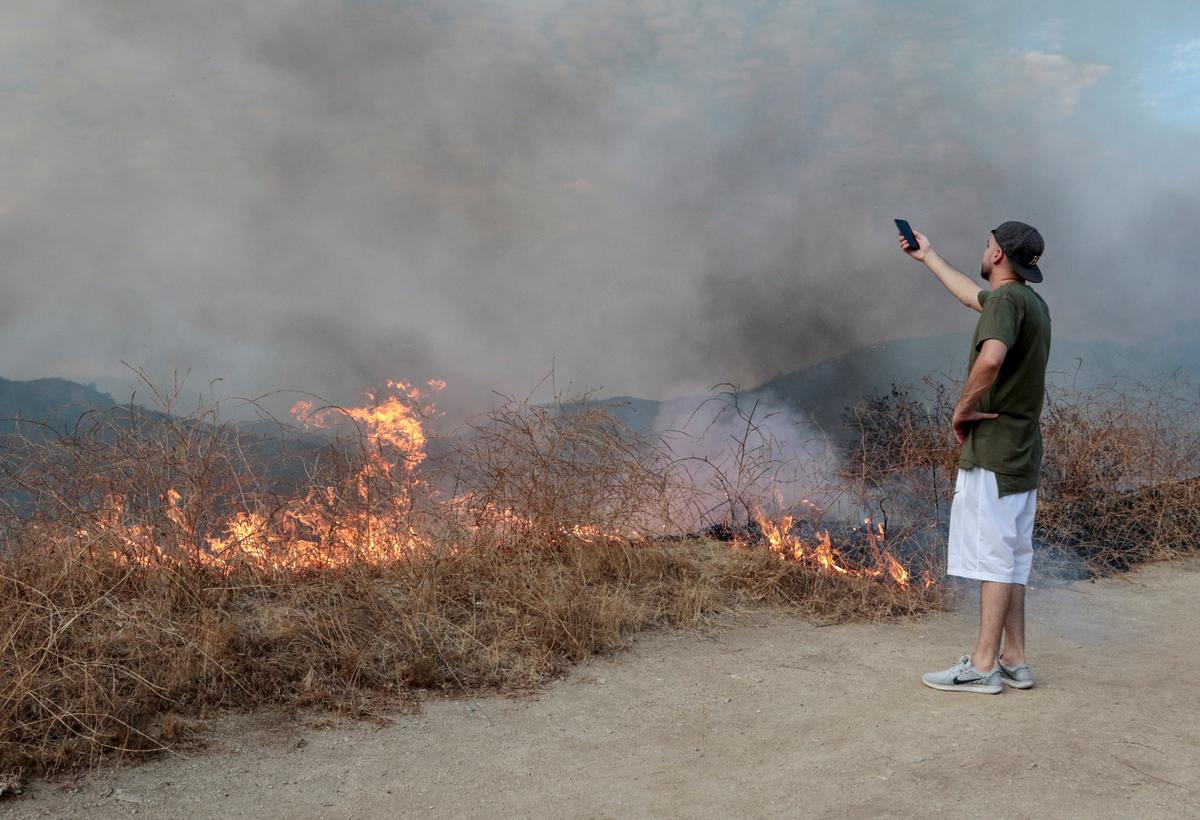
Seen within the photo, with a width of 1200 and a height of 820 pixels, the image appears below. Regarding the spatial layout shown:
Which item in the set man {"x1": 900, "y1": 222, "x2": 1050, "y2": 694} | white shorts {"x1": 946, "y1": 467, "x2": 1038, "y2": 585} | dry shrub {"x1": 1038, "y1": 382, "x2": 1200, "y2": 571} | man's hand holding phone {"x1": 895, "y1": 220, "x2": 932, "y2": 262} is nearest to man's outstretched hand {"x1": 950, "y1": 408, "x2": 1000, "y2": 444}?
man {"x1": 900, "y1": 222, "x2": 1050, "y2": 694}

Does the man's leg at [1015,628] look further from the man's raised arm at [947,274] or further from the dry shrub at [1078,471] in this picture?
the dry shrub at [1078,471]

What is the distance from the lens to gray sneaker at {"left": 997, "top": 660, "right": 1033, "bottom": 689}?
4.41 meters

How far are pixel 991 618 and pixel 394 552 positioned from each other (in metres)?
3.39

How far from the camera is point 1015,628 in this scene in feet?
14.4

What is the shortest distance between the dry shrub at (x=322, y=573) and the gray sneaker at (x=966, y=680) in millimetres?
1331

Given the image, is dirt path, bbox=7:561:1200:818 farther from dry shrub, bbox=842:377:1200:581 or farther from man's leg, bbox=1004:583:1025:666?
dry shrub, bbox=842:377:1200:581

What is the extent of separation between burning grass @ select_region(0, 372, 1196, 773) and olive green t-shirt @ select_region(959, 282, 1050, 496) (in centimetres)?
181

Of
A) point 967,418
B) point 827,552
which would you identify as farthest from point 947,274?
point 827,552

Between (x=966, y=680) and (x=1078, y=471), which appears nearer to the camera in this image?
(x=966, y=680)

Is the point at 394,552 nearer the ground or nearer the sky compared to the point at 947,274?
nearer the ground

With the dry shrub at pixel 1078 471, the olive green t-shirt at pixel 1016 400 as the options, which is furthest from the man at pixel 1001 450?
the dry shrub at pixel 1078 471

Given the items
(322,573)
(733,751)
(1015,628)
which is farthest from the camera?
(322,573)

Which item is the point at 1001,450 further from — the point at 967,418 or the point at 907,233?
the point at 907,233

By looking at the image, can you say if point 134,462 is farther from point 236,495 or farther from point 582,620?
point 582,620
